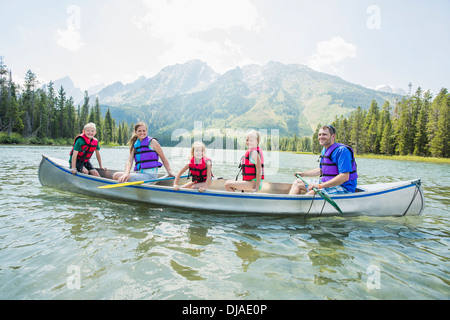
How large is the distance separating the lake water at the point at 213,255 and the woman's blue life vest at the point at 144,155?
1504 mm

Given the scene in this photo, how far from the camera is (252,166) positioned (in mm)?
→ 6676

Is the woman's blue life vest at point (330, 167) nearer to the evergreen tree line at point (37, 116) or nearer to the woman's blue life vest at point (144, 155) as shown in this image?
the woman's blue life vest at point (144, 155)

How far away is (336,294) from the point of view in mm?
3309

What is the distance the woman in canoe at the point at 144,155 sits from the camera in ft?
24.6

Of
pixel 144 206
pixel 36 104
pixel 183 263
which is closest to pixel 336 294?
pixel 183 263

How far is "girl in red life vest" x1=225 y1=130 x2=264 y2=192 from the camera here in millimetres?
6297

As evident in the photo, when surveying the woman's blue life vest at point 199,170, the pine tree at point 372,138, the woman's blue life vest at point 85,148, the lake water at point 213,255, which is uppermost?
the pine tree at point 372,138

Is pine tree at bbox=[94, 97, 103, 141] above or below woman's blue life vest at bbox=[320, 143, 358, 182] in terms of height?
above

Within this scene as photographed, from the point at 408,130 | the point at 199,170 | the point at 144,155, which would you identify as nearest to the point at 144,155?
the point at 144,155

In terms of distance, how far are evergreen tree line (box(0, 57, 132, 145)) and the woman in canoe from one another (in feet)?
178

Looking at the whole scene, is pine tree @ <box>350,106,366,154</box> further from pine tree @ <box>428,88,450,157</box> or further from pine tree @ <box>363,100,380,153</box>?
pine tree @ <box>428,88,450,157</box>

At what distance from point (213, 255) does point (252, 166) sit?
290 cm

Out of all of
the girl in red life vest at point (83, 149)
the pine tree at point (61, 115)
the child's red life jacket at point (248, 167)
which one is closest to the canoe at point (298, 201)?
the child's red life jacket at point (248, 167)

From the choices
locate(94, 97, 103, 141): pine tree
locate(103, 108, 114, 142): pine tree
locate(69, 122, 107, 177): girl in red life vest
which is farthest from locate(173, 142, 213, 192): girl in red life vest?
locate(103, 108, 114, 142): pine tree
